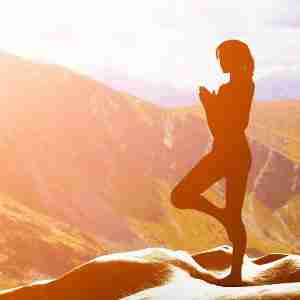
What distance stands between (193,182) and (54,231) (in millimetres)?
115792

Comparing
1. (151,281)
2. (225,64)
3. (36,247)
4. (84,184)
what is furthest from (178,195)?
(84,184)

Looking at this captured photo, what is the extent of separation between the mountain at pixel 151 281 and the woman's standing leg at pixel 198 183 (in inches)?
81.9

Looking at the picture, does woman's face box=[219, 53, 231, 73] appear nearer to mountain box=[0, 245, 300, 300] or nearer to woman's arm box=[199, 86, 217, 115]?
woman's arm box=[199, 86, 217, 115]

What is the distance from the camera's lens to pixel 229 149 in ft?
57.6

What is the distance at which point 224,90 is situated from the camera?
17469mm

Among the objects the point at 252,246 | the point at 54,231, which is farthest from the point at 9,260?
the point at 252,246

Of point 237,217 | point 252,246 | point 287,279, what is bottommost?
point 252,246

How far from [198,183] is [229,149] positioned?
1.33 meters

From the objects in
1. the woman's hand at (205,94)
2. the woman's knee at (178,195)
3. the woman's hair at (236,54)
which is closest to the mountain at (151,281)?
the woman's knee at (178,195)

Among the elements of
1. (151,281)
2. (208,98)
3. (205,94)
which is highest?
(205,94)

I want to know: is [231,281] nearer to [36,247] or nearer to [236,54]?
[236,54]

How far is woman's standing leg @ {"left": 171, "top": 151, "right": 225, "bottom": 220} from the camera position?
56.9 ft

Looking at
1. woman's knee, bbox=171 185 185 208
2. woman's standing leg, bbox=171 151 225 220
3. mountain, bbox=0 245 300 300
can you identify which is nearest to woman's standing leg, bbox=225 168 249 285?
woman's standing leg, bbox=171 151 225 220

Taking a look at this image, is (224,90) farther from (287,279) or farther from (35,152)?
(35,152)
